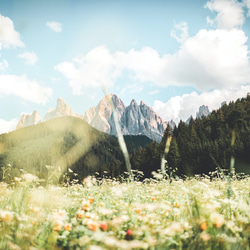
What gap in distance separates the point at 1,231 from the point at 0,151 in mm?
233523

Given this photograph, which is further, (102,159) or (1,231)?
(102,159)

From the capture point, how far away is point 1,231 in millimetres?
2311

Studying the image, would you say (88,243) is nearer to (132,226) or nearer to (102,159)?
(132,226)

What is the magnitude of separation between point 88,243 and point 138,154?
58.4 meters

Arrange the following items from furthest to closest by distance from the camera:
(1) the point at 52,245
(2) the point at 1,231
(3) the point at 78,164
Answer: (3) the point at 78,164 → (2) the point at 1,231 → (1) the point at 52,245

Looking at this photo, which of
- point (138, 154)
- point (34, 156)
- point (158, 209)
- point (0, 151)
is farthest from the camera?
point (0, 151)

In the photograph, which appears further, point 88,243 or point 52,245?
point 52,245

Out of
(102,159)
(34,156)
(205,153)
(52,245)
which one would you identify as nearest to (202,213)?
(52,245)

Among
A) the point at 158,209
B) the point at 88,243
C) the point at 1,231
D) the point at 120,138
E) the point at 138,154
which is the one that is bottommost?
the point at 1,231

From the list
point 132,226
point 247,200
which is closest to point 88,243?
point 132,226

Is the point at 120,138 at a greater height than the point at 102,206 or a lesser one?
greater

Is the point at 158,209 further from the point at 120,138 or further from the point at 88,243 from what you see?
the point at 120,138

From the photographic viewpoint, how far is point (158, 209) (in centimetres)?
292

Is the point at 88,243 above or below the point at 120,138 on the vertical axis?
below
